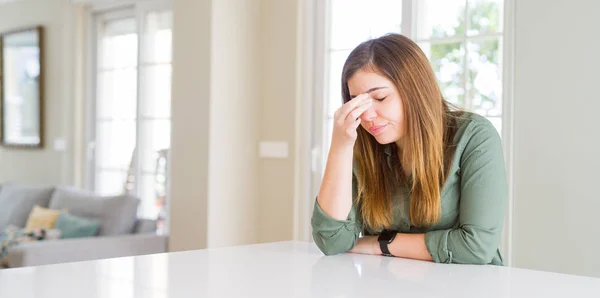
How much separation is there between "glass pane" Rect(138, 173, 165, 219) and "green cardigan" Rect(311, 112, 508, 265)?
348 cm

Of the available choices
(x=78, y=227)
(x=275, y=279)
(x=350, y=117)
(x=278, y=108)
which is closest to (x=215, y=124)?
(x=278, y=108)

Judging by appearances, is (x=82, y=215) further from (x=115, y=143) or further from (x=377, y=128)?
(x=377, y=128)

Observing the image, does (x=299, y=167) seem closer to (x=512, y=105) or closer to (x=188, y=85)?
(x=188, y=85)

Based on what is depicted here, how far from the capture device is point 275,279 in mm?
1379

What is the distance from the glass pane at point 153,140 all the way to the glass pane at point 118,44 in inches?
21.1

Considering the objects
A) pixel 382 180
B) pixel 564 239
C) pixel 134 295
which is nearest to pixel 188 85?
pixel 564 239

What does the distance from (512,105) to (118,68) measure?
331cm

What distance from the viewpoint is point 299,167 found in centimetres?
439

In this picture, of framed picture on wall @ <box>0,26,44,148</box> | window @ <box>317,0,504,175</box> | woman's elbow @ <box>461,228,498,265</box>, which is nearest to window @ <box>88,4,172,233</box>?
framed picture on wall @ <box>0,26,44,148</box>

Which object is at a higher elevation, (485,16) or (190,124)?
(485,16)

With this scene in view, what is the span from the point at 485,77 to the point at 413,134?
6.12ft

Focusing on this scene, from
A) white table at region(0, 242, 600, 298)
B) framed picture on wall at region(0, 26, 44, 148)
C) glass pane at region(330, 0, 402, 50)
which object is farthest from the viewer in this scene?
framed picture on wall at region(0, 26, 44, 148)

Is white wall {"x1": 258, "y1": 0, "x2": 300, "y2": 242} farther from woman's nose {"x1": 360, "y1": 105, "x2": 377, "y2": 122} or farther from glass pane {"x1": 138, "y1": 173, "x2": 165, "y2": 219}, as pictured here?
woman's nose {"x1": 360, "y1": 105, "x2": 377, "y2": 122}

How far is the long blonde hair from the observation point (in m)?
1.82
